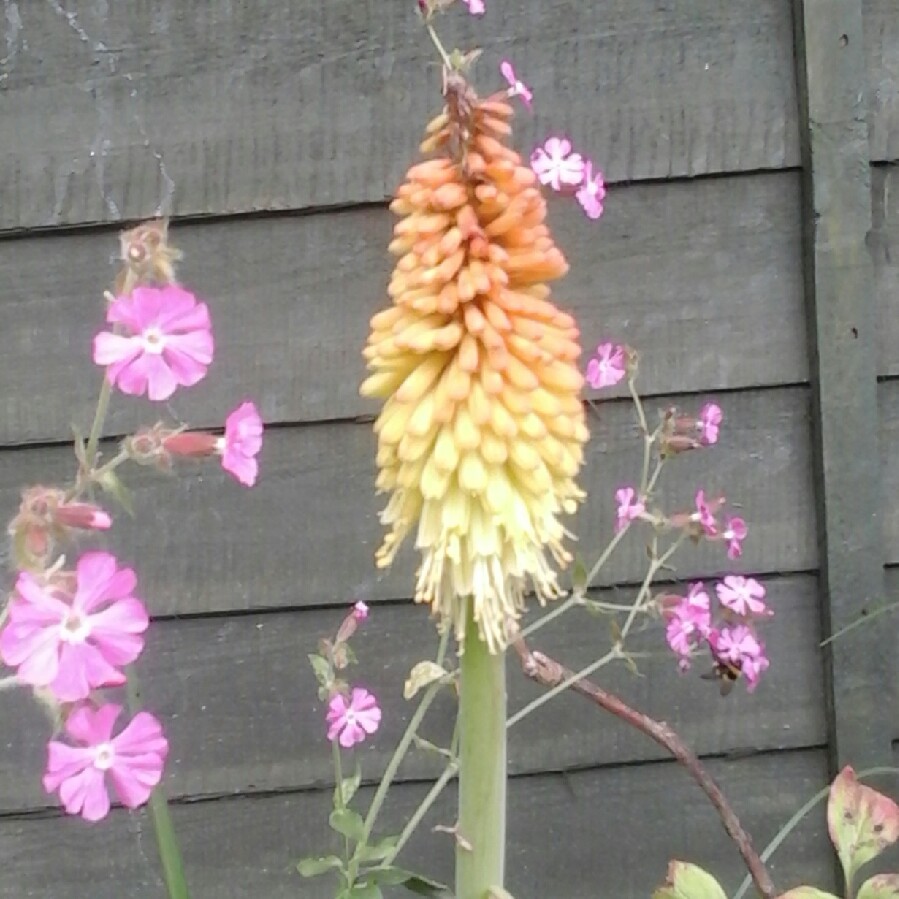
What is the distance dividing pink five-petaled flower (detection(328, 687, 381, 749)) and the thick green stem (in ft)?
0.91

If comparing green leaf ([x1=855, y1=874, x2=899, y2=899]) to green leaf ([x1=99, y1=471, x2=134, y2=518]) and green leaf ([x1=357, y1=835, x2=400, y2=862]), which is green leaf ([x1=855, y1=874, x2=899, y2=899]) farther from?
green leaf ([x1=99, y1=471, x2=134, y2=518])

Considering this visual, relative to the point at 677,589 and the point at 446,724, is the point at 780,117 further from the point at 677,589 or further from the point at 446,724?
the point at 446,724

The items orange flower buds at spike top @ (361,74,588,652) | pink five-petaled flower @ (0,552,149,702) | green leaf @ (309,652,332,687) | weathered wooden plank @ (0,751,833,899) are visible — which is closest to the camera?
pink five-petaled flower @ (0,552,149,702)

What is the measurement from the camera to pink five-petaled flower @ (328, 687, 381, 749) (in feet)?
2.57

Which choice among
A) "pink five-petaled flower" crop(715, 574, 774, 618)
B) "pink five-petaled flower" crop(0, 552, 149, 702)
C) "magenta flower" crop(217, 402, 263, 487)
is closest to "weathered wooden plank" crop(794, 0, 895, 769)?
"pink five-petaled flower" crop(715, 574, 774, 618)

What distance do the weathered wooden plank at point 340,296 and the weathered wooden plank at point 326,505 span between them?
0.03 m

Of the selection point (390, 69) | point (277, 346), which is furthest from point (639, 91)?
point (277, 346)

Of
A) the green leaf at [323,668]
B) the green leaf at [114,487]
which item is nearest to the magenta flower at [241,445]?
the green leaf at [114,487]

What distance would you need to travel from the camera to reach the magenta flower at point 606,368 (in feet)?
2.73

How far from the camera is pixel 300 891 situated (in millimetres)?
1078

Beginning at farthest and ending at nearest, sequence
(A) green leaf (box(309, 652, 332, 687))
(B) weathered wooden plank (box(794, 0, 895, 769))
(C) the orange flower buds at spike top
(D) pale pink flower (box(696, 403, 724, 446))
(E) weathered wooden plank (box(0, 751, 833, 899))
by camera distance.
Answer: (E) weathered wooden plank (box(0, 751, 833, 899)), (B) weathered wooden plank (box(794, 0, 895, 769)), (D) pale pink flower (box(696, 403, 724, 446)), (A) green leaf (box(309, 652, 332, 687)), (C) the orange flower buds at spike top

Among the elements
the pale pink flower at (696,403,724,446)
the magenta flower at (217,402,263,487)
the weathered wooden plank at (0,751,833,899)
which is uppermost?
the pale pink flower at (696,403,724,446)

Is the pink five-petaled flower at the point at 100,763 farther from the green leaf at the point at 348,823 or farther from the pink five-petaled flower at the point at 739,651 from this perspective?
the pink five-petaled flower at the point at 739,651

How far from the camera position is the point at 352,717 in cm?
81
